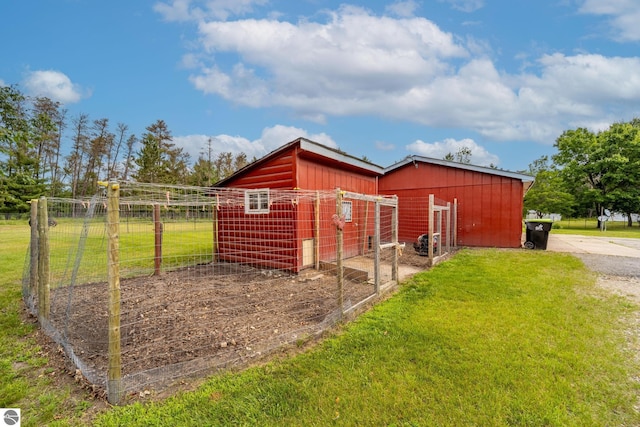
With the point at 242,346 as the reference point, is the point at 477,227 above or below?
above

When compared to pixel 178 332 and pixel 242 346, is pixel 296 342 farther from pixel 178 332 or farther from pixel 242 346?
pixel 178 332

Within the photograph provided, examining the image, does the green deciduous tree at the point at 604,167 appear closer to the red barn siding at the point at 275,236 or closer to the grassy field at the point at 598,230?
Answer: the grassy field at the point at 598,230

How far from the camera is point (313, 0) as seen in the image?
7.77m

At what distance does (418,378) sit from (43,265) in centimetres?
470

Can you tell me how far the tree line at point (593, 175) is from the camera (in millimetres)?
23062

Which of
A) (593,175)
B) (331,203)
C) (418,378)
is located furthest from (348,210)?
(593,175)

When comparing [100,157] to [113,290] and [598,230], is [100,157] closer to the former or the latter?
[113,290]

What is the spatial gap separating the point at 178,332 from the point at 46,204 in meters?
2.52

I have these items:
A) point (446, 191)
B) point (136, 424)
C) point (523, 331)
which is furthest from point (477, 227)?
point (136, 424)

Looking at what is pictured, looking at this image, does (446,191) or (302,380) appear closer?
(302,380)

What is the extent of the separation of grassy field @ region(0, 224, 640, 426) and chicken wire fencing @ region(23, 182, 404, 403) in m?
0.30

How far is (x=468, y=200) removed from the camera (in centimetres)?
1031

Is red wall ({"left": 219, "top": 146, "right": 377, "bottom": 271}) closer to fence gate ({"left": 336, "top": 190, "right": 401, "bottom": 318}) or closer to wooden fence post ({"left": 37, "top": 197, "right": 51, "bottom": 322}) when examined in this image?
fence gate ({"left": 336, "top": 190, "right": 401, "bottom": 318})

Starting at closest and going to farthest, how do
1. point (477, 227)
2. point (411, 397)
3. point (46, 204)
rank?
point (411, 397)
point (46, 204)
point (477, 227)
